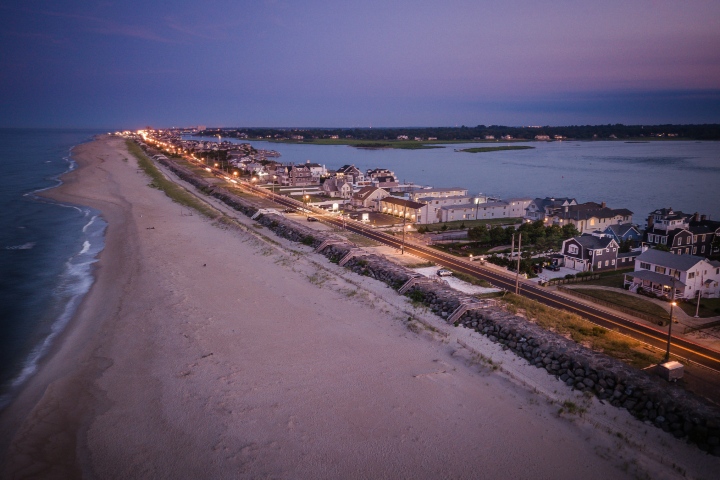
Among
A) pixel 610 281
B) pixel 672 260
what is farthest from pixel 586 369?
pixel 610 281

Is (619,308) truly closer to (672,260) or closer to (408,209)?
(672,260)

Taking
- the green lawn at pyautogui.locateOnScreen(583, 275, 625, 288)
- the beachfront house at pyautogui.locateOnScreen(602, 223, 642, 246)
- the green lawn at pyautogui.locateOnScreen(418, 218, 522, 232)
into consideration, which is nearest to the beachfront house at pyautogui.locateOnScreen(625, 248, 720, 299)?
the green lawn at pyautogui.locateOnScreen(583, 275, 625, 288)

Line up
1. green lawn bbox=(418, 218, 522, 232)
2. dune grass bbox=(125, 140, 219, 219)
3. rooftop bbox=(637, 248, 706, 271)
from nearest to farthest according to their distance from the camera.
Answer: rooftop bbox=(637, 248, 706, 271), green lawn bbox=(418, 218, 522, 232), dune grass bbox=(125, 140, 219, 219)

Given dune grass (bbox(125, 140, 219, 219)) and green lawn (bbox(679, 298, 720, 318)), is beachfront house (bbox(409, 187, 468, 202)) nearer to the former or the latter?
dune grass (bbox(125, 140, 219, 219))

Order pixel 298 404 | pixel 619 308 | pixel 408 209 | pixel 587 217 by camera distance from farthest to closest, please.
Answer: pixel 408 209
pixel 587 217
pixel 619 308
pixel 298 404

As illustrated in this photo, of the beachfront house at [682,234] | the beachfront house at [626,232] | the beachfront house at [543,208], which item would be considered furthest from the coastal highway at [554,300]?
the beachfront house at [543,208]
